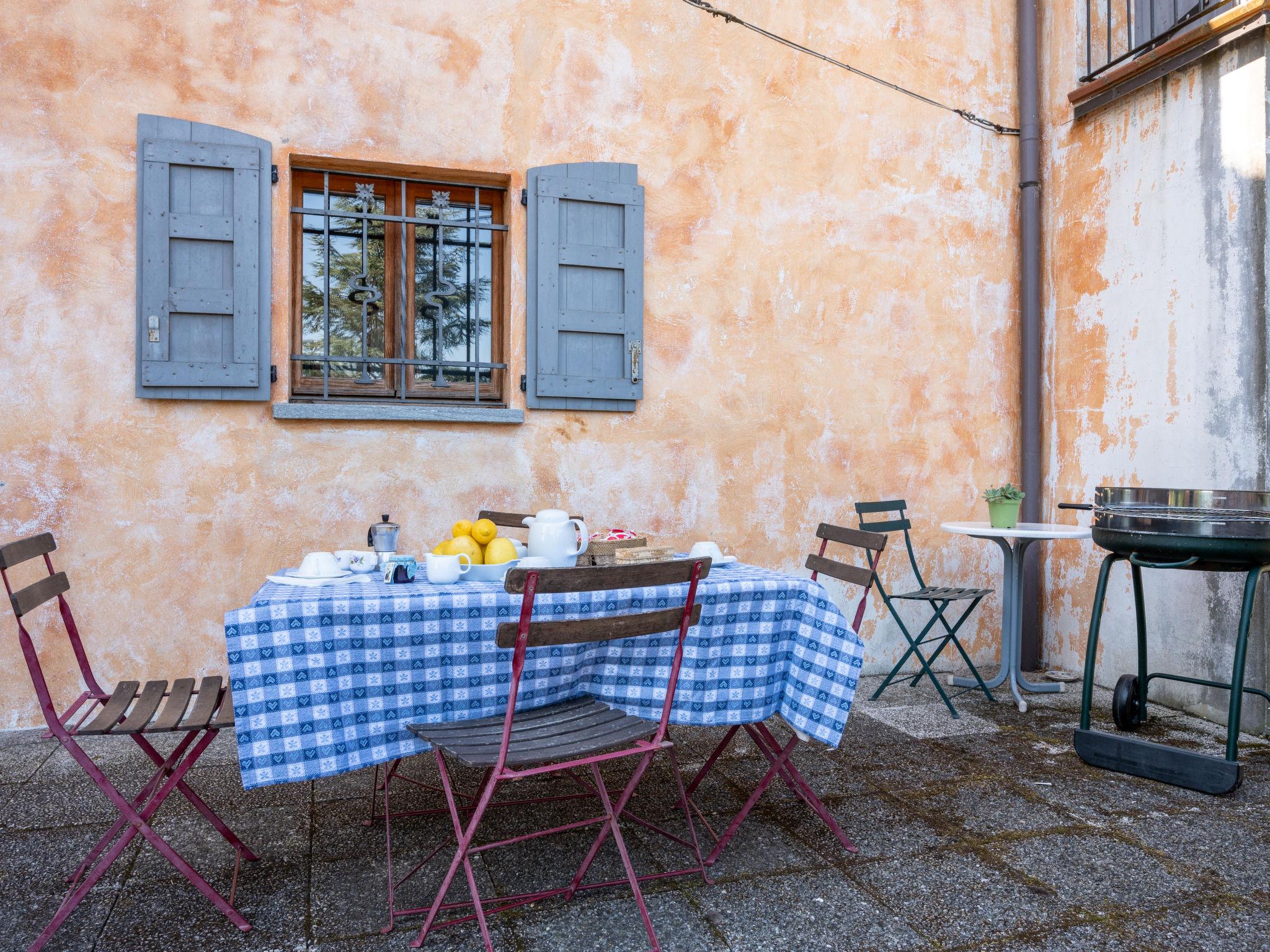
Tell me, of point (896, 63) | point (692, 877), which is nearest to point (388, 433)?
point (692, 877)

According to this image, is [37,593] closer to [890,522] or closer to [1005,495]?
[890,522]

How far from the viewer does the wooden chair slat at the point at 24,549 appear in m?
2.41

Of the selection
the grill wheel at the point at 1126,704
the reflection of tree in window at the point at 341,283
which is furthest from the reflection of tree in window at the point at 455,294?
the grill wheel at the point at 1126,704

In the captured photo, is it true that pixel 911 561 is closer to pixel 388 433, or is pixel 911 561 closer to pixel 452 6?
pixel 388 433

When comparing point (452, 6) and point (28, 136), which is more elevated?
point (452, 6)

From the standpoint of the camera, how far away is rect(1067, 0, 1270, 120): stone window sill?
13.6 feet

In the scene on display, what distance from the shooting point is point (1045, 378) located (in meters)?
5.50

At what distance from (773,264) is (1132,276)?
1.90m

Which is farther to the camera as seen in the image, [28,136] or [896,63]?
[896,63]

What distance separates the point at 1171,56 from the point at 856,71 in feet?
5.18

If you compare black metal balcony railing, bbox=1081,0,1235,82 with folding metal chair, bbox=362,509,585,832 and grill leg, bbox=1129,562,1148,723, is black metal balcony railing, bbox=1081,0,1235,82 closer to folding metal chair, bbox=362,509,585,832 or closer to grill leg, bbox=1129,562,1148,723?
grill leg, bbox=1129,562,1148,723

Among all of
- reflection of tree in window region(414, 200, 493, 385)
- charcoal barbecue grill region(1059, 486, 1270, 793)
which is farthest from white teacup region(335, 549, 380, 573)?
charcoal barbecue grill region(1059, 486, 1270, 793)

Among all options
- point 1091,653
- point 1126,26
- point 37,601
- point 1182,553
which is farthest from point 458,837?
point 1126,26

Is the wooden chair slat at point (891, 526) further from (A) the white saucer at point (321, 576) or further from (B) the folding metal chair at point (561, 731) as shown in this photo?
(A) the white saucer at point (321, 576)
